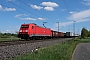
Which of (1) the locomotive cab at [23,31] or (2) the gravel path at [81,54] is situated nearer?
(2) the gravel path at [81,54]

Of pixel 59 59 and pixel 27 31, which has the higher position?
pixel 27 31

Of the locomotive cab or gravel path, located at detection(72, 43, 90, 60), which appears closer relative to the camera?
gravel path, located at detection(72, 43, 90, 60)

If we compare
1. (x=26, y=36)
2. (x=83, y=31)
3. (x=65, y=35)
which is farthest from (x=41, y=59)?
(x=65, y=35)

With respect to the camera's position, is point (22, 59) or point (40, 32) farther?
point (40, 32)

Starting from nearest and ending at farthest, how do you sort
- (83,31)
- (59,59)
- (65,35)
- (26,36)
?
(59,59) → (26,36) → (83,31) → (65,35)

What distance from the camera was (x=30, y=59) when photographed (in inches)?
388

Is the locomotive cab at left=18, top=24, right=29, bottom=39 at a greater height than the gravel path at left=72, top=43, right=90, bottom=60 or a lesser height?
greater

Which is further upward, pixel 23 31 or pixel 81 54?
pixel 23 31

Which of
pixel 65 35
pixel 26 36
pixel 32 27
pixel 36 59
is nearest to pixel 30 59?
pixel 36 59

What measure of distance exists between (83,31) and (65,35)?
1457cm

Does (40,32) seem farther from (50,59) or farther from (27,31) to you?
(50,59)

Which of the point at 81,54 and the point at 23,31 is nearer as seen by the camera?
the point at 81,54

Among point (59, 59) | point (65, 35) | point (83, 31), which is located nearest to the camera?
point (59, 59)

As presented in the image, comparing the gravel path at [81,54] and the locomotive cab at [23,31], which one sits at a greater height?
the locomotive cab at [23,31]
